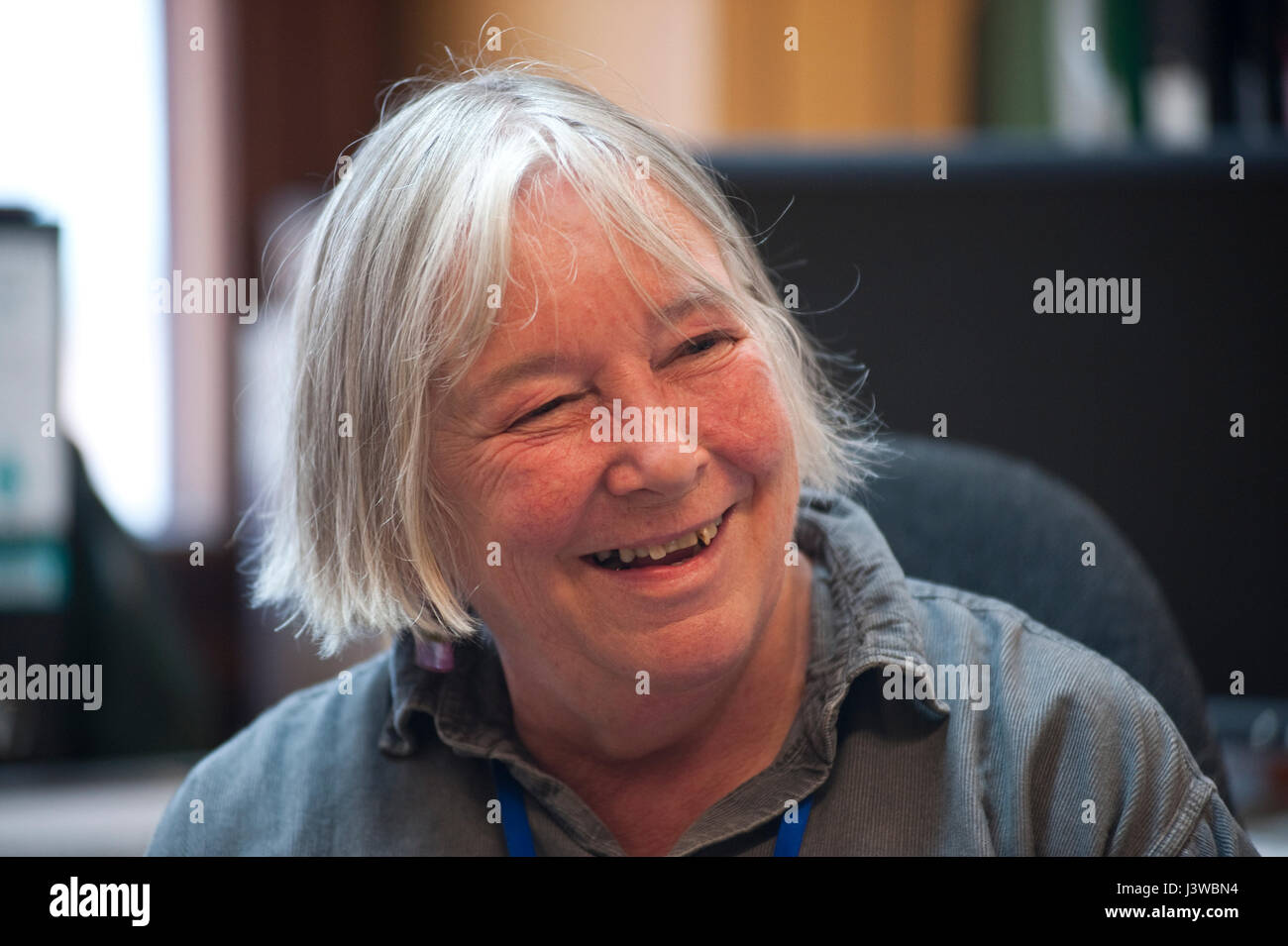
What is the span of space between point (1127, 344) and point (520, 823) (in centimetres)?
75

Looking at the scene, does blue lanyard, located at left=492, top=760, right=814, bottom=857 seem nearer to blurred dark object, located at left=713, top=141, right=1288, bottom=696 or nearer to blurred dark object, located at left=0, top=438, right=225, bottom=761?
blurred dark object, located at left=713, top=141, right=1288, bottom=696

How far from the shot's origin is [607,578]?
76 centimetres

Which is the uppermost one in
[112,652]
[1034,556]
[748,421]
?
[748,421]

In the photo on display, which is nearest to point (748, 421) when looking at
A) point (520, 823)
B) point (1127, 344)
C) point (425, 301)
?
point (425, 301)

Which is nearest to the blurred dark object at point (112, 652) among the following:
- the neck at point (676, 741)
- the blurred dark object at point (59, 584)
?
the blurred dark object at point (59, 584)

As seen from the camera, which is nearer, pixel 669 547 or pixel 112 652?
pixel 669 547

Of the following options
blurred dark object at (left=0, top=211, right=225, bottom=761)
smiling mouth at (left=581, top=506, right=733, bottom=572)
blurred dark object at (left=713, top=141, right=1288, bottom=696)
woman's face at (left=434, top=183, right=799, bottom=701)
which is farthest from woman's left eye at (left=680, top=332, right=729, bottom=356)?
blurred dark object at (left=0, top=211, right=225, bottom=761)

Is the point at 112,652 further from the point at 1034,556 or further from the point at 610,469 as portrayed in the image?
the point at 1034,556

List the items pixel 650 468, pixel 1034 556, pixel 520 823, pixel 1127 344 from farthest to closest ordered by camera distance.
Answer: pixel 1127 344
pixel 1034 556
pixel 520 823
pixel 650 468

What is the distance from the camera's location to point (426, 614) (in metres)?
0.83

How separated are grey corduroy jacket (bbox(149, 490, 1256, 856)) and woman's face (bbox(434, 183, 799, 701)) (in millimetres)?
76

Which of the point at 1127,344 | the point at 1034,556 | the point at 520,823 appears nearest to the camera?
the point at 520,823
